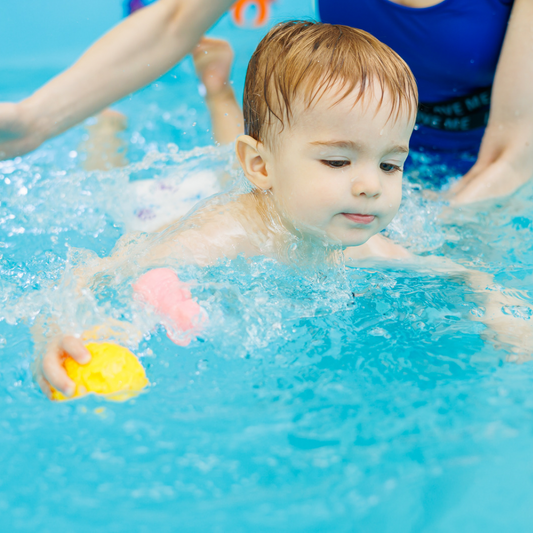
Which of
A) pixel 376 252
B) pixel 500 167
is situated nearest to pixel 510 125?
pixel 500 167

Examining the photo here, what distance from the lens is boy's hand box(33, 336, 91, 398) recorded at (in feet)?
3.40

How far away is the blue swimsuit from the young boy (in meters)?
0.53

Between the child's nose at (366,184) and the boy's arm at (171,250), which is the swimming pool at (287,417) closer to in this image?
the boy's arm at (171,250)

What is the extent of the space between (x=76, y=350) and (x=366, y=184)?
625mm

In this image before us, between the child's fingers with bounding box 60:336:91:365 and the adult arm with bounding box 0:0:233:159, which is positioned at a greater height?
the adult arm with bounding box 0:0:233:159

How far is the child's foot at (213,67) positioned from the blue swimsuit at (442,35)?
0.40 meters

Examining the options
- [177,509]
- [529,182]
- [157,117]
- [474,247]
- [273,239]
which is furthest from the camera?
[157,117]

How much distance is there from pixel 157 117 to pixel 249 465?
82.6 inches

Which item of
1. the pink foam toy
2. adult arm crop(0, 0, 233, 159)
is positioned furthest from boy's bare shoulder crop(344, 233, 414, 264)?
adult arm crop(0, 0, 233, 159)

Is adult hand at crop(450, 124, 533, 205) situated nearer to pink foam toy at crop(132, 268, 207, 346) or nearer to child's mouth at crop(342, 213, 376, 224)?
child's mouth at crop(342, 213, 376, 224)

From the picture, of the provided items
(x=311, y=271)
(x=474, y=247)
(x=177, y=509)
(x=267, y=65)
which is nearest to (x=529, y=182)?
(x=474, y=247)

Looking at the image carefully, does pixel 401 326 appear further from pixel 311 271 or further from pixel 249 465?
pixel 249 465

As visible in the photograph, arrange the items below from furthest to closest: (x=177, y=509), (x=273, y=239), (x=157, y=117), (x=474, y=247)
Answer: (x=157, y=117)
(x=474, y=247)
(x=273, y=239)
(x=177, y=509)

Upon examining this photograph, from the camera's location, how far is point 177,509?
3.05 feet
